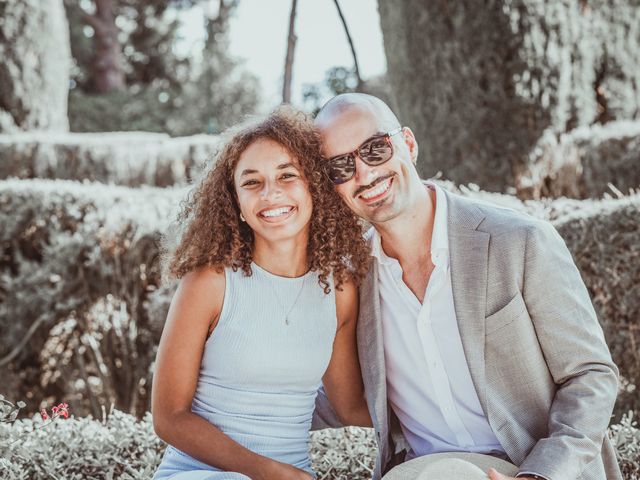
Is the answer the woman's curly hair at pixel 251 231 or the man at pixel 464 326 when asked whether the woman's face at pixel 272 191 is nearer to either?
the woman's curly hair at pixel 251 231

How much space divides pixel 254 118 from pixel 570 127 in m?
5.29

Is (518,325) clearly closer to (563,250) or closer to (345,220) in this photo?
(563,250)

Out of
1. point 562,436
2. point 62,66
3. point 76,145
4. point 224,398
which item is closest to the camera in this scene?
point 562,436

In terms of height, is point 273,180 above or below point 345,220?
above

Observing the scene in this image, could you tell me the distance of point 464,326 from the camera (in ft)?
8.07

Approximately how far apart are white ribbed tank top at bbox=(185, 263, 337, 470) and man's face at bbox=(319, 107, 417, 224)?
0.45 m

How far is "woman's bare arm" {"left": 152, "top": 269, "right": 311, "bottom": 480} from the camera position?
8.22 ft

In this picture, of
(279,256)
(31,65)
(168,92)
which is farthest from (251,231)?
(168,92)

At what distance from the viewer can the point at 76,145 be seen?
30.4 feet

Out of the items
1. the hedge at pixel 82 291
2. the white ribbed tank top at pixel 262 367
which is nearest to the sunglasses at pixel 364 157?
the white ribbed tank top at pixel 262 367

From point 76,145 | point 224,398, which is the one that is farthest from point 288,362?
point 76,145

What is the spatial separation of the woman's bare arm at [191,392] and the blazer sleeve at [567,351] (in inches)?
36.0

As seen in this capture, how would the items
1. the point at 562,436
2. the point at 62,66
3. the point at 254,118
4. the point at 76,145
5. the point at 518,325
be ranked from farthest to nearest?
the point at 62,66 → the point at 76,145 → the point at 254,118 → the point at 518,325 → the point at 562,436

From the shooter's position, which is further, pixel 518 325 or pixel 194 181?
pixel 194 181
